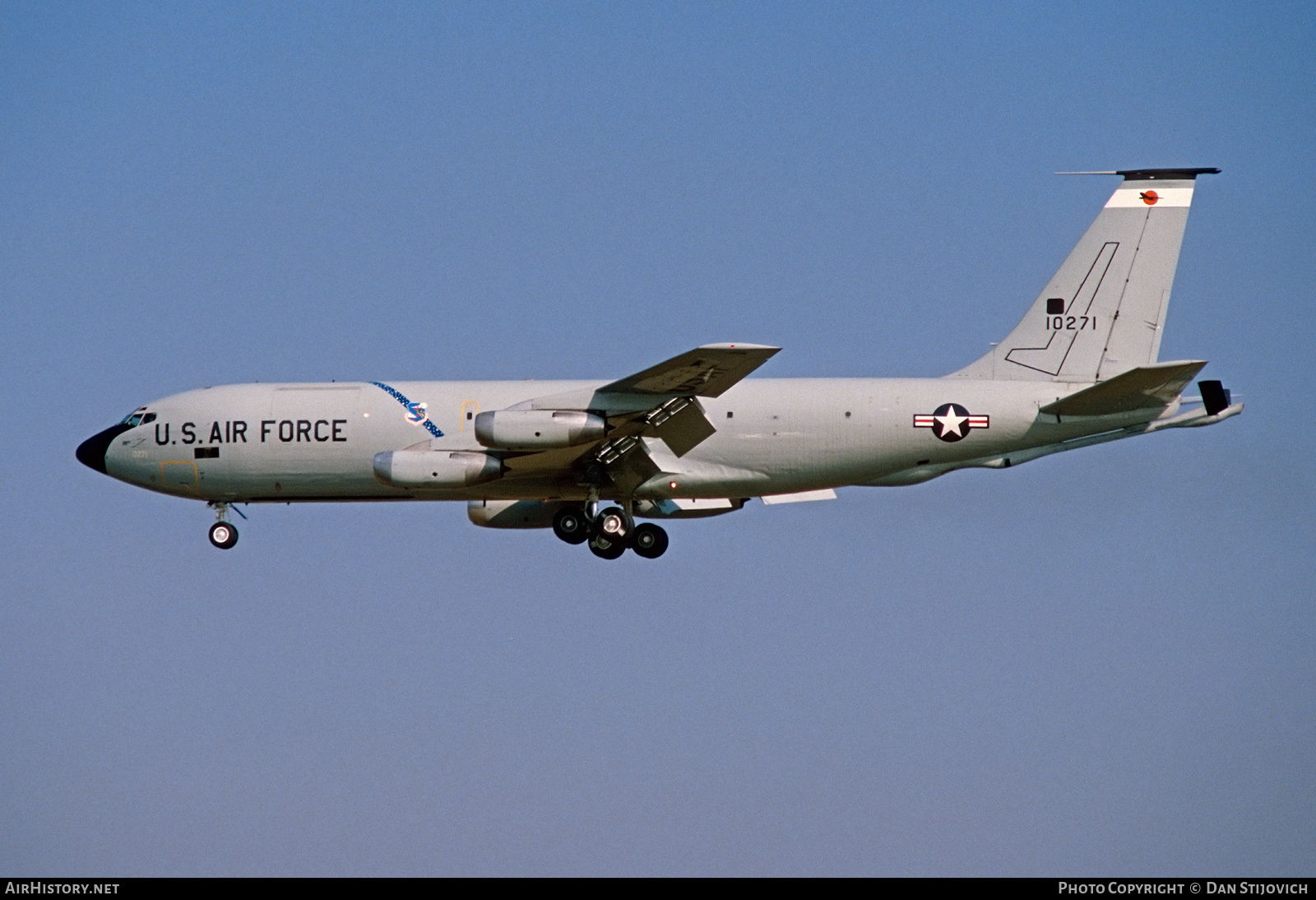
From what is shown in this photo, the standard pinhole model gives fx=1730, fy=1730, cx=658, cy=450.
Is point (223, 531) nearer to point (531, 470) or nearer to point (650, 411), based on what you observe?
point (531, 470)

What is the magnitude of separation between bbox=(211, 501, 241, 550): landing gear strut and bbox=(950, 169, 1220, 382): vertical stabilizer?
52.8 feet

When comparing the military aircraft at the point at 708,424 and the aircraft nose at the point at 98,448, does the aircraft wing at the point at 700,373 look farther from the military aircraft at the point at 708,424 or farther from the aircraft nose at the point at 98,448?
the aircraft nose at the point at 98,448

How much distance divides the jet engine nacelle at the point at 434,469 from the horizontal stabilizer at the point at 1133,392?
11.2 meters

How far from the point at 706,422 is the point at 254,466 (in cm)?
1004

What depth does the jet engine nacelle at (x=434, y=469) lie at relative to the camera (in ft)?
114

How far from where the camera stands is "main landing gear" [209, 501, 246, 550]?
38188 millimetres

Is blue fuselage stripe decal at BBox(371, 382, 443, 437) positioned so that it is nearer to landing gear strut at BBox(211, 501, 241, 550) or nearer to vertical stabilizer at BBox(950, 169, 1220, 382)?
landing gear strut at BBox(211, 501, 241, 550)

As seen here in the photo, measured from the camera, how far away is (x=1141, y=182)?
3575cm

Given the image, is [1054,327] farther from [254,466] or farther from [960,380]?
[254,466]

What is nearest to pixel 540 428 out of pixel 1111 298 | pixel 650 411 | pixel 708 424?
pixel 650 411

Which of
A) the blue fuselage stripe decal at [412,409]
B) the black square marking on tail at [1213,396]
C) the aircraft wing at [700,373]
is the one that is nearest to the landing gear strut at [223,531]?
the blue fuselage stripe decal at [412,409]

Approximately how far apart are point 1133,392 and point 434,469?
13.7 meters

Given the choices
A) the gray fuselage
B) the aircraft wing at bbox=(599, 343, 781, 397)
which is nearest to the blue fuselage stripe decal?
the gray fuselage
